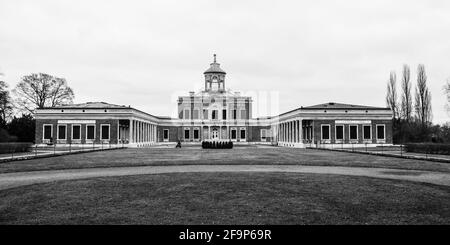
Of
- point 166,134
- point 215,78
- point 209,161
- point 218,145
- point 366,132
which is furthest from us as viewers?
point 166,134

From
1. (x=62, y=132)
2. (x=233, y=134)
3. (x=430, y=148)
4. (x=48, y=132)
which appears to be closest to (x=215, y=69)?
(x=233, y=134)

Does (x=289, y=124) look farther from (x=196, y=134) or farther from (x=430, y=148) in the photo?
(x=430, y=148)

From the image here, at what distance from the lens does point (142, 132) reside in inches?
2311

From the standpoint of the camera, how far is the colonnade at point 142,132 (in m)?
52.5

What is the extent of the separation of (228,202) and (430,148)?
27.8 m

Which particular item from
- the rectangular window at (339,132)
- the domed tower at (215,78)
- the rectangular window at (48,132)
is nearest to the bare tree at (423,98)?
the rectangular window at (339,132)

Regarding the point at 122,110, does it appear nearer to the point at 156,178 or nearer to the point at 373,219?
the point at 156,178

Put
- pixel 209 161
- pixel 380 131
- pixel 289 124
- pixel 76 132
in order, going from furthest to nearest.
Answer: pixel 289 124, pixel 76 132, pixel 380 131, pixel 209 161

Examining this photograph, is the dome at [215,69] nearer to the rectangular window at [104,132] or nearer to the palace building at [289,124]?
the palace building at [289,124]

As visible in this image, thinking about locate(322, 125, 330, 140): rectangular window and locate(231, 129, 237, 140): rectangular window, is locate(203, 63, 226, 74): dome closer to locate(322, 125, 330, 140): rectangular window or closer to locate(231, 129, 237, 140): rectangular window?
locate(231, 129, 237, 140): rectangular window

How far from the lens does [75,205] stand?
844 cm

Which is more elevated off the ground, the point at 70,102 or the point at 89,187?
the point at 70,102

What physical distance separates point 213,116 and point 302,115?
25793 mm

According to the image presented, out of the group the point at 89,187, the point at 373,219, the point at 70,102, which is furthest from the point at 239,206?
the point at 70,102
